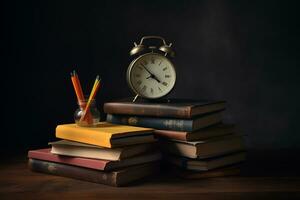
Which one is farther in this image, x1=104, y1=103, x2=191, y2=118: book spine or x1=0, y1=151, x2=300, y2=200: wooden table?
x1=104, y1=103, x2=191, y2=118: book spine

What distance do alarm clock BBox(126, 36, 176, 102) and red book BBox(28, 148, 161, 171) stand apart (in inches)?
10.7

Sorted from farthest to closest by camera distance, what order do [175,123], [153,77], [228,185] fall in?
[153,77] → [175,123] → [228,185]

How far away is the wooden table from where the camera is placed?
131 cm

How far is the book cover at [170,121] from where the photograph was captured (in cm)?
156

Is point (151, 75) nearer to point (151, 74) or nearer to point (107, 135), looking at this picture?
point (151, 74)

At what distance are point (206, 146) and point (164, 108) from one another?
0.63 feet

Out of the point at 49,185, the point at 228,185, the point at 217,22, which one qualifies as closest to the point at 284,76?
the point at 217,22

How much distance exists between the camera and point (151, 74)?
1.76 meters

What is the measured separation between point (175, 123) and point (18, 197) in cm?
55

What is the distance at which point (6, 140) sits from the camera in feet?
6.92

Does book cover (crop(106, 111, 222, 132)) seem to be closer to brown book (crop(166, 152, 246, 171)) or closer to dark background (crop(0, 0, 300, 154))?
brown book (crop(166, 152, 246, 171))

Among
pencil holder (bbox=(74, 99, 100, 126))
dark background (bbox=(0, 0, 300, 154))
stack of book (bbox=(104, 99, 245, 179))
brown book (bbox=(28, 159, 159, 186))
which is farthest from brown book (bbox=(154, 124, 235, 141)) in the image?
dark background (bbox=(0, 0, 300, 154))

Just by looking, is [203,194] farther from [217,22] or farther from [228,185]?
[217,22]

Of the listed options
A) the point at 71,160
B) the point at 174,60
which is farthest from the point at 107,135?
the point at 174,60
